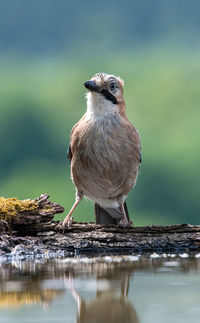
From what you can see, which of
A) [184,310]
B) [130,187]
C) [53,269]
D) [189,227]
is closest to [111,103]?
[130,187]

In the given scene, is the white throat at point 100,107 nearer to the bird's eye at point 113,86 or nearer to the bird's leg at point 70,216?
the bird's eye at point 113,86

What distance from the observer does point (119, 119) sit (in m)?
6.80

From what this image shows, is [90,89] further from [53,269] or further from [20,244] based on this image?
[53,269]

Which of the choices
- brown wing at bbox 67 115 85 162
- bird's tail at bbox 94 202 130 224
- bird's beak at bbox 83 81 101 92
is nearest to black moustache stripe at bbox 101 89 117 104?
bird's beak at bbox 83 81 101 92

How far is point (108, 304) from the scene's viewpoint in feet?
A: 11.3

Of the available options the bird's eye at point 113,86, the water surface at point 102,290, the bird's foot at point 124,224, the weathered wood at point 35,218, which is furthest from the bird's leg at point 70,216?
the bird's eye at point 113,86

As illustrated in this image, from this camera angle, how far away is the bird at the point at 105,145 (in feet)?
21.8

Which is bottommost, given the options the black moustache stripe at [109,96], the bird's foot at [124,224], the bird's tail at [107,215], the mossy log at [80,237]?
the mossy log at [80,237]

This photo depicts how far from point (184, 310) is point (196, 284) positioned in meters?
0.95

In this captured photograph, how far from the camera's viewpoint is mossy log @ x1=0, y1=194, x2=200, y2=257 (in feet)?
20.1

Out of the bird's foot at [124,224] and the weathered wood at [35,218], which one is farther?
the bird's foot at [124,224]

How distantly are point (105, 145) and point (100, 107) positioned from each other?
43 cm

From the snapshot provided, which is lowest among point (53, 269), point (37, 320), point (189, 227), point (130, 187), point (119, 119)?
point (37, 320)

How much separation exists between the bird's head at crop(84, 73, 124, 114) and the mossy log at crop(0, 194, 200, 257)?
1.14m
